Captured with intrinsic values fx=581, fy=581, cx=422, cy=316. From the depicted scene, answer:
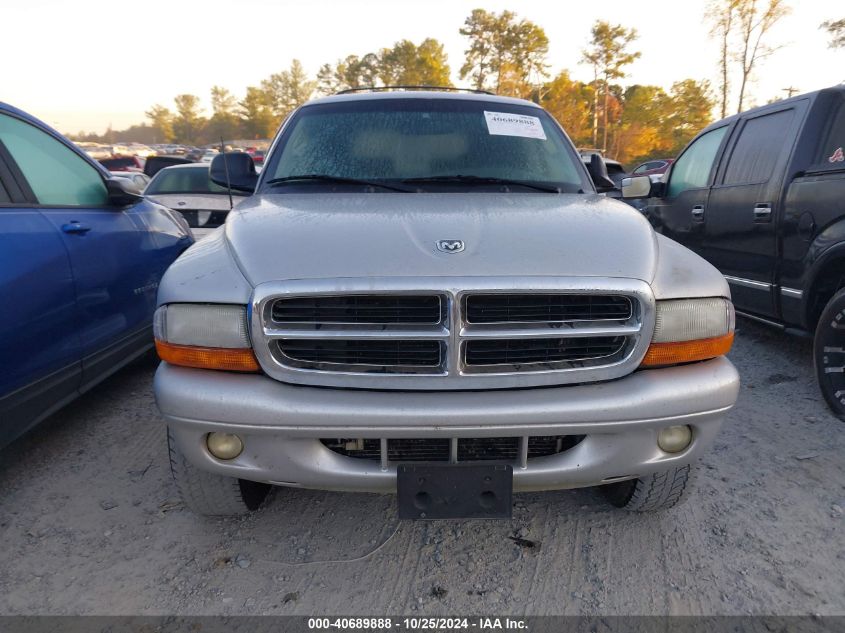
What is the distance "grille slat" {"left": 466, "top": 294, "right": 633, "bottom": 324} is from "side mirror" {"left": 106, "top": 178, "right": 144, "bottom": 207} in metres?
2.67

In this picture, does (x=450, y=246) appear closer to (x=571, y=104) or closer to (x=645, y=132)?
(x=645, y=132)

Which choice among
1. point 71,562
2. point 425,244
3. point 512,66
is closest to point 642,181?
point 425,244

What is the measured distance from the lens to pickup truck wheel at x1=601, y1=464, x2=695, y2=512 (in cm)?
225

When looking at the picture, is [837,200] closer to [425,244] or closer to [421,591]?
[425,244]

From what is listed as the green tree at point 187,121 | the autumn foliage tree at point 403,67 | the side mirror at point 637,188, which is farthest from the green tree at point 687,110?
the green tree at point 187,121

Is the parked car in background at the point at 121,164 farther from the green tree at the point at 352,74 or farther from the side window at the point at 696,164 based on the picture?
the green tree at the point at 352,74

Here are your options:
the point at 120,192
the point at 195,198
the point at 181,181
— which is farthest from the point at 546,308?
the point at 181,181

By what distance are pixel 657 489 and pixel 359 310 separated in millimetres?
1385

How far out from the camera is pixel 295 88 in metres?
83.2

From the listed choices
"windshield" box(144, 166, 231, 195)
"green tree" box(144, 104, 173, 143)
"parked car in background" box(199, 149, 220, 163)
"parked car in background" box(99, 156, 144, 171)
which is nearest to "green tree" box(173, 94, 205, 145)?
"green tree" box(144, 104, 173, 143)

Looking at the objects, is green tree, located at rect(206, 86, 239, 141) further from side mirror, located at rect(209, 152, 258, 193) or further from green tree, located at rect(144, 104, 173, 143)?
side mirror, located at rect(209, 152, 258, 193)

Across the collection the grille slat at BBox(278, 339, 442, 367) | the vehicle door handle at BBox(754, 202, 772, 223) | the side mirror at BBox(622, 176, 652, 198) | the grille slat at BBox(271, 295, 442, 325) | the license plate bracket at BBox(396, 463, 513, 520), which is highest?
the side mirror at BBox(622, 176, 652, 198)

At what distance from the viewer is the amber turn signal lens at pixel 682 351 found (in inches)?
77.4

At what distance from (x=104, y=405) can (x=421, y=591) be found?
265 centimetres
